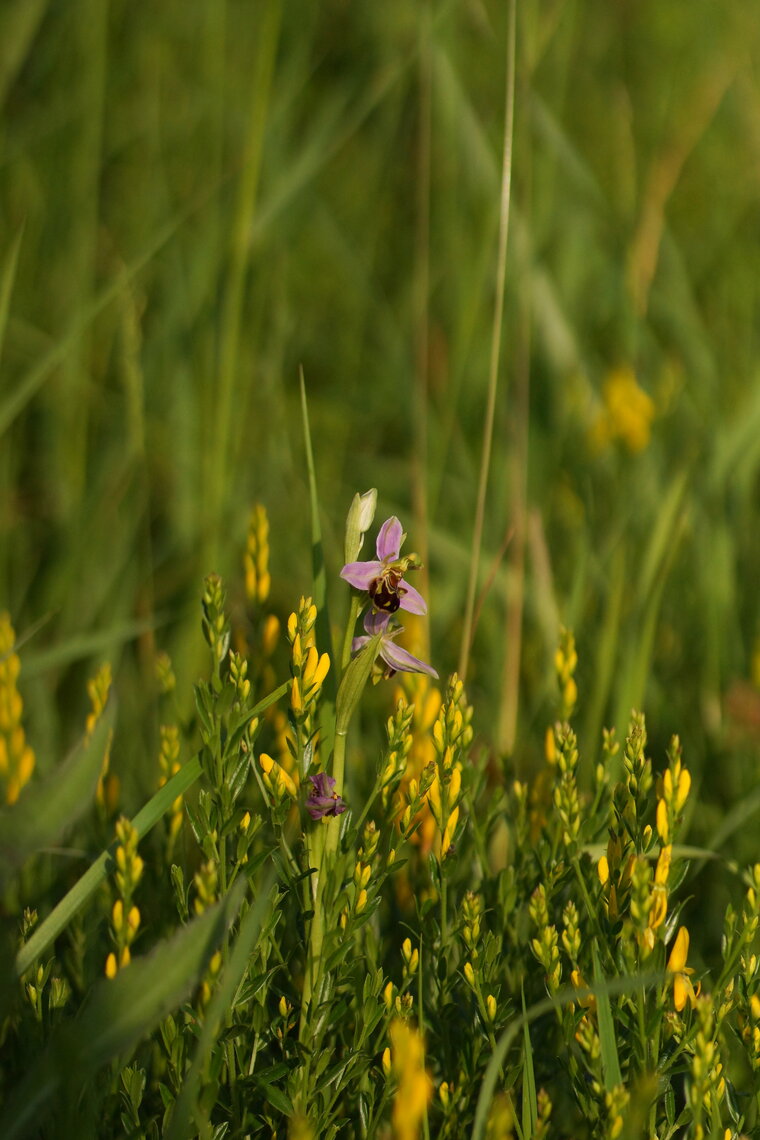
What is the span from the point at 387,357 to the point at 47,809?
2.81m

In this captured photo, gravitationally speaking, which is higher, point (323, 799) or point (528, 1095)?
point (323, 799)

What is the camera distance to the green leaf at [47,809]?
47.6 inches

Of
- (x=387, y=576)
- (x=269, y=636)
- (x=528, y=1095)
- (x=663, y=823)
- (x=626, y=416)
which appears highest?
(x=387, y=576)

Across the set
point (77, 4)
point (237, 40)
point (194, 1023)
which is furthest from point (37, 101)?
point (194, 1023)

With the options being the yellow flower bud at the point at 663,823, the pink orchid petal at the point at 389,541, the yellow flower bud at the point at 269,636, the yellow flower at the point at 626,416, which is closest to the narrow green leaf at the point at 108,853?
the pink orchid petal at the point at 389,541

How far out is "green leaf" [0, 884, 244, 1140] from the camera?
3.84 feet

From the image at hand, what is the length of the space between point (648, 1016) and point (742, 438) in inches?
78.3

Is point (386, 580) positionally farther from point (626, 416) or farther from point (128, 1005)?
point (626, 416)

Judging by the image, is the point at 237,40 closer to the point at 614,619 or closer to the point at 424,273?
the point at 424,273

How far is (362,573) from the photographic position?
56.0 inches

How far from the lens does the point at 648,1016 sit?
4.70ft

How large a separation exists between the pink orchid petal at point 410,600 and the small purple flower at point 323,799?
25 centimetres

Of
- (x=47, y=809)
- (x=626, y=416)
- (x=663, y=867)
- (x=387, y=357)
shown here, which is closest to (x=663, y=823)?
(x=663, y=867)

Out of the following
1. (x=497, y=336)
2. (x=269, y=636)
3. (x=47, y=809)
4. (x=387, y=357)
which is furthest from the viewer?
(x=387, y=357)
